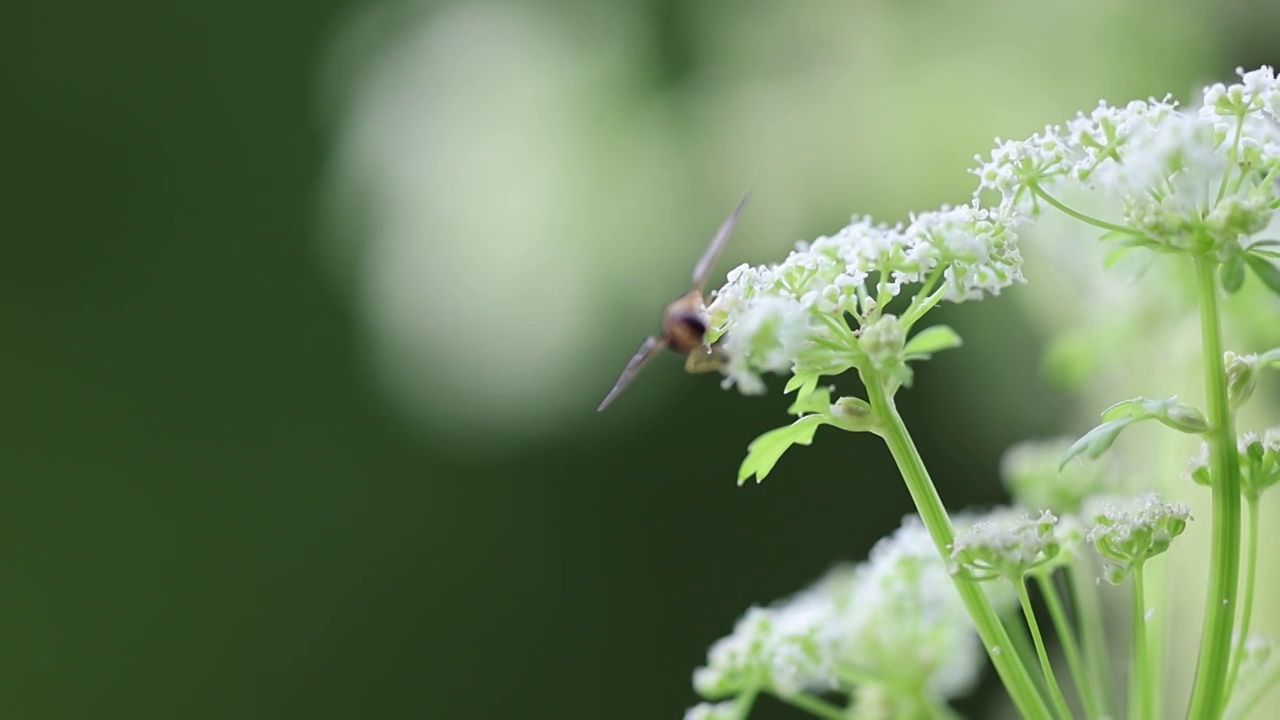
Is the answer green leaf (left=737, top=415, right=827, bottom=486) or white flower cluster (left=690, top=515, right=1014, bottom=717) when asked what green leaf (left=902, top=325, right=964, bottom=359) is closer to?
green leaf (left=737, top=415, right=827, bottom=486)

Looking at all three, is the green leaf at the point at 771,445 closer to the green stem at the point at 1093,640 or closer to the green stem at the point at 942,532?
the green stem at the point at 942,532

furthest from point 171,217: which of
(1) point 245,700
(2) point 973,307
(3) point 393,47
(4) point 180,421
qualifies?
(2) point 973,307

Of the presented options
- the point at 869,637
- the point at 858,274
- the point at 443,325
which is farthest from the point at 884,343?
the point at 443,325

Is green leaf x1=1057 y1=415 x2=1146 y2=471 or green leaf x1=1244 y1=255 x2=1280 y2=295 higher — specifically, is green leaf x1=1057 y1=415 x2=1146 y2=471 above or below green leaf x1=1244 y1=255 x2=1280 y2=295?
below

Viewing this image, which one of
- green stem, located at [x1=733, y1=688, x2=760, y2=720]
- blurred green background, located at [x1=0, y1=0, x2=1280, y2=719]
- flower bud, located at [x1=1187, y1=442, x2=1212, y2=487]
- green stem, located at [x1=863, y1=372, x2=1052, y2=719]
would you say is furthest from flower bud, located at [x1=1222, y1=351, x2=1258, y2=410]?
blurred green background, located at [x1=0, y1=0, x2=1280, y2=719]

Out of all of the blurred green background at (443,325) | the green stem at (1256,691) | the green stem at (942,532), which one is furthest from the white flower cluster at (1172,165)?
the blurred green background at (443,325)

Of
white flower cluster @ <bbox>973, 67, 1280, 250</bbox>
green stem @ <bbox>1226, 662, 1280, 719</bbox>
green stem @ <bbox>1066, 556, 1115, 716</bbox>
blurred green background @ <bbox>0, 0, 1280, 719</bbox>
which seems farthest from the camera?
blurred green background @ <bbox>0, 0, 1280, 719</bbox>

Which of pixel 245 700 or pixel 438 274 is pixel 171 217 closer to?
pixel 438 274
